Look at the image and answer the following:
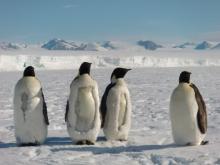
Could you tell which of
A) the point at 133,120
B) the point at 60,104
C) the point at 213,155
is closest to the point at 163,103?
Answer: the point at 60,104

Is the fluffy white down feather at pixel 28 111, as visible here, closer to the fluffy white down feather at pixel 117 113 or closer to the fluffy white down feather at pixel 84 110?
the fluffy white down feather at pixel 84 110

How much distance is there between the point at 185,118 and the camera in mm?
5582

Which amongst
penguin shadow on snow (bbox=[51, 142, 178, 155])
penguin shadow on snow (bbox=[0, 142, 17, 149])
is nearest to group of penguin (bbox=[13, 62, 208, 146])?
penguin shadow on snow (bbox=[0, 142, 17, 149])

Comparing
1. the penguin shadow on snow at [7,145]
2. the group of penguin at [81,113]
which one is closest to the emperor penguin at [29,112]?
the group of penguin at [81,113]

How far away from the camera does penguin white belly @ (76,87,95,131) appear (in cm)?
581

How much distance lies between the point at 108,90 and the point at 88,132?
63 cm

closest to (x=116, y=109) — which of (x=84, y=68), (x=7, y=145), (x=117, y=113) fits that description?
(x=117, y=113)

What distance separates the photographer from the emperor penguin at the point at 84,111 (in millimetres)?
5805

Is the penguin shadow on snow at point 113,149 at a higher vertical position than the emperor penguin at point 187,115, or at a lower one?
lower

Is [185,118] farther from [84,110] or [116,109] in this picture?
[84,110]

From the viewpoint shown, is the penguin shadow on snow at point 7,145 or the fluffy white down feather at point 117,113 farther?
the fluffy white down feather at point 117,113

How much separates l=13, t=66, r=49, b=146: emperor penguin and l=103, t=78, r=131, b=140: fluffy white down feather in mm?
828

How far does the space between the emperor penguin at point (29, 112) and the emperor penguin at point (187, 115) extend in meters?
1.59

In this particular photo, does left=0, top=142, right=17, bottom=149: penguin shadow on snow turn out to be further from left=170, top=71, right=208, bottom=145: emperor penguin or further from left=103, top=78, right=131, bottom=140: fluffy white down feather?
left=170, top=71, right=208, bottom=145: emperor penguin
